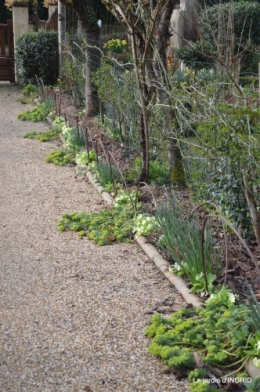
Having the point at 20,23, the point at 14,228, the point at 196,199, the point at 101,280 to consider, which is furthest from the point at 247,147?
the point at 20,23

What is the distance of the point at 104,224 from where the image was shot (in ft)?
20.3

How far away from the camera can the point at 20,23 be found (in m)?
17.9

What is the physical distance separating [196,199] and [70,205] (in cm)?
179

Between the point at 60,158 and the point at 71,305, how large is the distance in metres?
4.90

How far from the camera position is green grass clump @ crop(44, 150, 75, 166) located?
903 cm

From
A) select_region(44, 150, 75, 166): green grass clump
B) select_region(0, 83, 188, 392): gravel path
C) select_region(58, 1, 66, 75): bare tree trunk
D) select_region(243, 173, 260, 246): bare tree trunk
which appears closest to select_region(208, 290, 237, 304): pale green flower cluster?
select_region(0, 83, 188, 392): gravel path

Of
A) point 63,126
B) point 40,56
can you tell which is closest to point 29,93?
point 40,56

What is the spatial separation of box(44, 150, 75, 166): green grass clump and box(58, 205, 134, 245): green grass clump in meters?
2.57

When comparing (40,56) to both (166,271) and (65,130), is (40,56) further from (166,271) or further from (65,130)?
(166,271)

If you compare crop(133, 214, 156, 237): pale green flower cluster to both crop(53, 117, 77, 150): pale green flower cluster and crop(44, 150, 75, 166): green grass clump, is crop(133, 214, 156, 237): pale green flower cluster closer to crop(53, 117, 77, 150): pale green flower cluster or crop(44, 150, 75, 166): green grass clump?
crop(44, 150, 75, 166): green grass clump

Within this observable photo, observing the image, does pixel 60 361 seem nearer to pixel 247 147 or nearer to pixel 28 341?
pixel 28 341

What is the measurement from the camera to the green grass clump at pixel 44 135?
10.7 m

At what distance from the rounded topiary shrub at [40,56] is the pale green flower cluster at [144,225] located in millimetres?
10813

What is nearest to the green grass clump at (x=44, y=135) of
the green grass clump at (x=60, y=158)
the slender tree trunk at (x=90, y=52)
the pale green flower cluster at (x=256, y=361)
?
the slender tree trunk at (x=90, y=52)
